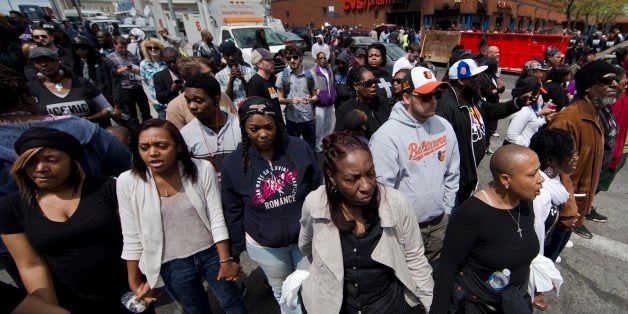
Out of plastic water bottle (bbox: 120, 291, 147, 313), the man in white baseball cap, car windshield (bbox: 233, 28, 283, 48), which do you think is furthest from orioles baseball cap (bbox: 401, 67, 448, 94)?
car windshield (bbox: 233, 28, 283, 48)

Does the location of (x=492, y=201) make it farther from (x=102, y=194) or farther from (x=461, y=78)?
(x=102, y=194)

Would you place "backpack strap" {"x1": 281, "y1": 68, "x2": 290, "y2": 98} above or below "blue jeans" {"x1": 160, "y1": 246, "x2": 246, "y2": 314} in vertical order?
above

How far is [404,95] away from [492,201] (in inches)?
40.5

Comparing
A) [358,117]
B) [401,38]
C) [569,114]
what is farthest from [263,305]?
[401,38]

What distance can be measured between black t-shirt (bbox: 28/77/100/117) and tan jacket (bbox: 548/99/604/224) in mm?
4884

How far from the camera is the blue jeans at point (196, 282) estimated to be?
2.14 meters

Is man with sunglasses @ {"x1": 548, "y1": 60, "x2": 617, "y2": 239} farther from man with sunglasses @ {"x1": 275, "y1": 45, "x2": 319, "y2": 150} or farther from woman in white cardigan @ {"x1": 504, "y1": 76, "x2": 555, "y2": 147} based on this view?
man with sunglasses @ {"x1": 275, "y1": 45, "x2": 319, "y2": 150}

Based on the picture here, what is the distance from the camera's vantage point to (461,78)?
3023mm

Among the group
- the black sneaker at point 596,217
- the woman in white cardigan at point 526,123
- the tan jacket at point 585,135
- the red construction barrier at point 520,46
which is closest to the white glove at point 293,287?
the tan jacket at point 585,135

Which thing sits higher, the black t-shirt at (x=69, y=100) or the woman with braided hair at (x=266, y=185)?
the black t-shirt at (x=69, y=100)

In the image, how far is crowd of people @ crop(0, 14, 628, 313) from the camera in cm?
171

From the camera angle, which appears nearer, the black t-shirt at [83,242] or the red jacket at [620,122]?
the black t-shirt at [83,242]

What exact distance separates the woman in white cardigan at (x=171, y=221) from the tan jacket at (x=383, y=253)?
806 millimetres

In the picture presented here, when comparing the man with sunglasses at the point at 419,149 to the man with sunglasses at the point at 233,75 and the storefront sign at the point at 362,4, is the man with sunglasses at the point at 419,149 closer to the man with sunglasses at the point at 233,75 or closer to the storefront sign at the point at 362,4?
the man with sunglasses at the point at 233,75
